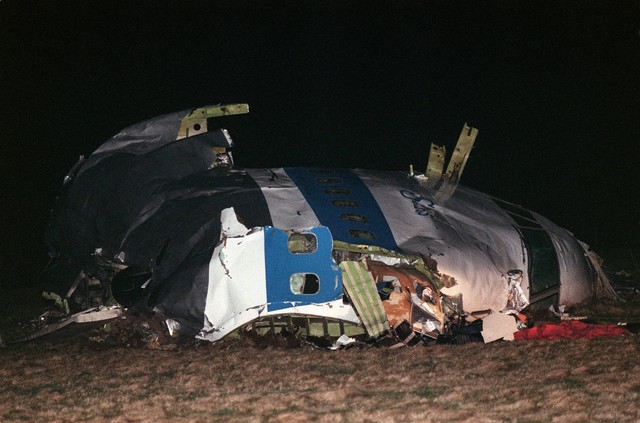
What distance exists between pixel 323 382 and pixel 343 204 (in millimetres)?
3518

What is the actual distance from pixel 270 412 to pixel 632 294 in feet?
25.1

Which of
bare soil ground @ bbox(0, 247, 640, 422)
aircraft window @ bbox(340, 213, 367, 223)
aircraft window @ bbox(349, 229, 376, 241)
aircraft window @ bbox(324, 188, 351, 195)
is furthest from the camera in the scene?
aircraft window @ bbox(324, 188, 351, 195)

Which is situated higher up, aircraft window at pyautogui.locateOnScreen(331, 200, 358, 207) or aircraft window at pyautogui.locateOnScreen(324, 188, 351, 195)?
aircraft window at pyautogui.locateOnScreen(324, 188, 351, 195)

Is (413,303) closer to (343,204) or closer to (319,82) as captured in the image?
(343,204)

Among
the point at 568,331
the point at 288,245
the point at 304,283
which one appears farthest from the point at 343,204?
the point at 568,331

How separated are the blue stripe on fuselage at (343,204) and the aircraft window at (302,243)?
0.45 meters

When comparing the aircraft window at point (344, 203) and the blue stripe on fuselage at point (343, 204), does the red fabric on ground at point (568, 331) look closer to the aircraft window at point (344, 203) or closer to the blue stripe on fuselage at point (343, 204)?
the blue stripe on fuselage at point (343, 204)

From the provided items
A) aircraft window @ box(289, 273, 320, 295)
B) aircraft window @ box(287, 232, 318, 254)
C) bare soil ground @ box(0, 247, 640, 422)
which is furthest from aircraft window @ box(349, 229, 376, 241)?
bare soil ground @ box(0, 247, 640, 422)

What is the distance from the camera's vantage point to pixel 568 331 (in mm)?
11469

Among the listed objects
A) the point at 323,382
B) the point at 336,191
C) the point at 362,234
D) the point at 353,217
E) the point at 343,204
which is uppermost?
the point at 336,191

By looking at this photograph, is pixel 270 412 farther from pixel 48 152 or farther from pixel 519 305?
pixel 48 152

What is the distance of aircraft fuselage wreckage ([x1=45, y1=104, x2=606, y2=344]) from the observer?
36.8 ft

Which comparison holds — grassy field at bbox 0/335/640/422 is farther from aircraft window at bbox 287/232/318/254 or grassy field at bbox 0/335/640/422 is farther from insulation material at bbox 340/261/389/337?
aircraft window at bbox 287/232/318/254

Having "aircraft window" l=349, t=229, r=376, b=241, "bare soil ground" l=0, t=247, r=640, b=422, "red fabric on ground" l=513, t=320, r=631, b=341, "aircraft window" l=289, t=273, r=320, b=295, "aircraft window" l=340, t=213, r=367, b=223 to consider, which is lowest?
"red fabric on ground" l=513, t=320, r=631, b=341
